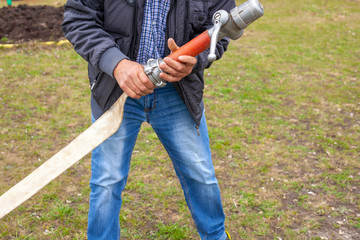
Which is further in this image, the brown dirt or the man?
the brown dirt

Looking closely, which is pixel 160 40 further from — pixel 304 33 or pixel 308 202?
pixel 304 33

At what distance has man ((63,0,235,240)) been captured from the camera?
201cm

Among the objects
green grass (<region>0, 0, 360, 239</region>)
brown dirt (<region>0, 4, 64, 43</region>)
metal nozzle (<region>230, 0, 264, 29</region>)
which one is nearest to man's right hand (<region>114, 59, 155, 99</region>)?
metal nozzle (<region>230, 0, 264, 29</region>)

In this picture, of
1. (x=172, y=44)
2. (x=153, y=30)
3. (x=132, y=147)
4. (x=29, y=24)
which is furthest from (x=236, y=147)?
(x=29, y=24)

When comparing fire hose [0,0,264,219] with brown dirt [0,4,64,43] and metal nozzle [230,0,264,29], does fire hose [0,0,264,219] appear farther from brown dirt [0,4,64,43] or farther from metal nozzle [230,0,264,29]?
brown dirt [0,4,64,43]

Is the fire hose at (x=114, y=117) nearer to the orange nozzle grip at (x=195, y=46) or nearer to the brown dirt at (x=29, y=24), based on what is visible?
the orange nozzle grip at (x=195, y=46)

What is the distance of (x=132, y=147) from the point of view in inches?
95.6

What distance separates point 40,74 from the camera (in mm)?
6703

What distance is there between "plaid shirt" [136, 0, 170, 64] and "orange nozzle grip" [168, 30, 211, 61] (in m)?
0.33

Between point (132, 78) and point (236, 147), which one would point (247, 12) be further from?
point (236, 147)

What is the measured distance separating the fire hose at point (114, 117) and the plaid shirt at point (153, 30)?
269 millimetres

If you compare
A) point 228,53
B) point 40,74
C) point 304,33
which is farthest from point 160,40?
point 304,33

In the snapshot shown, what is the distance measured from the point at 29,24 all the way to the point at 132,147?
7705mm

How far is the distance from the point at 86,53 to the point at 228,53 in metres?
6.46
